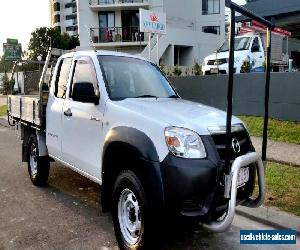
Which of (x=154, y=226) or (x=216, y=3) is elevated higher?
(x=216, y=3)

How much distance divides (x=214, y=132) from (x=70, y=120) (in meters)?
2.27

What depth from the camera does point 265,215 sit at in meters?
5.07

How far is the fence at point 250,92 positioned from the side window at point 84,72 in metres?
6.53

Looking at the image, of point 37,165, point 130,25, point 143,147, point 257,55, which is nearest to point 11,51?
point 130,25

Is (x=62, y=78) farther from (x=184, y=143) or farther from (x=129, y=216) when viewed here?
(x=184, y=143)

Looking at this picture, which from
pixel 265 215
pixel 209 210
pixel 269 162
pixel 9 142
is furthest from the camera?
pixel 9 142

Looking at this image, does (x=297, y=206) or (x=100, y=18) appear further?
(x=100, y=18)

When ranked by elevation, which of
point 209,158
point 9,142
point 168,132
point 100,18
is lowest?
point 9,142

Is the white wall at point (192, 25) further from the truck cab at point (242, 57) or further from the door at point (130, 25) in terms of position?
the truck cab at point (242, 57)

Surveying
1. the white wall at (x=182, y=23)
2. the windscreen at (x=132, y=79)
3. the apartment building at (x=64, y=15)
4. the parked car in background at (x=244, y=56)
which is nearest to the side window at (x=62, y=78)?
the windscreen at (x=132, y=79)

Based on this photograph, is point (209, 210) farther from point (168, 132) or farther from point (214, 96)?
point (214, 96)

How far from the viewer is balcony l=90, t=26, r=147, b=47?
32.5 metres

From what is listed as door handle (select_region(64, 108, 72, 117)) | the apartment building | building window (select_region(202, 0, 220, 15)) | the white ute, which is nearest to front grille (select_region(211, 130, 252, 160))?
the white ute

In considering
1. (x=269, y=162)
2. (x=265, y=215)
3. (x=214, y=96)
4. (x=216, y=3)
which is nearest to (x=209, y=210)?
(x=265, y=215)
